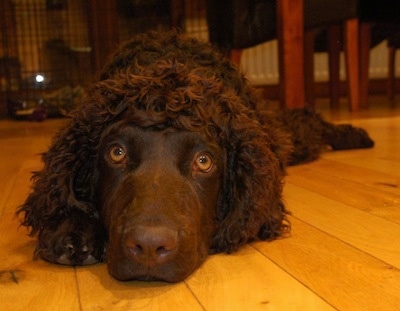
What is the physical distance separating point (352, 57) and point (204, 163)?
4276 millimetres

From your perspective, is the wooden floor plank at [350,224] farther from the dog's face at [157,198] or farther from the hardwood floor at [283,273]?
the dog's face at [157,198]

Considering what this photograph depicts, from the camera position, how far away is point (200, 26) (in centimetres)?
678

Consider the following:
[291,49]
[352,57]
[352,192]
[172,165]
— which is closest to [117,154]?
[172,165]

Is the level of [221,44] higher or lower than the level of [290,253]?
higher

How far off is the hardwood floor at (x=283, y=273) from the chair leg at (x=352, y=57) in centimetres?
322

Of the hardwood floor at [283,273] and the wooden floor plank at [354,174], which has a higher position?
the wooden floor plank at [354,174]

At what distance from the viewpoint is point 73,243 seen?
1.67m

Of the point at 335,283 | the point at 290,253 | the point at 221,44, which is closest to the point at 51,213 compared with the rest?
the point at 290,253

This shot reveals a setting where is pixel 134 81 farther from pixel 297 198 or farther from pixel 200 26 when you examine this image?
pixel 200 26

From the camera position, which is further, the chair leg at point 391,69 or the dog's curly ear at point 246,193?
the chair leg at point 391,69

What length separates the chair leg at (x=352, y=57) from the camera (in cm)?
545

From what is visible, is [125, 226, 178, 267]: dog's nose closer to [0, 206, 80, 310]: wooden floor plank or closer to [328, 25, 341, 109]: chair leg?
[0, 206, 80, 310]: wooden floor plank

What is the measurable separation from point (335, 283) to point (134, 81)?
0.79m

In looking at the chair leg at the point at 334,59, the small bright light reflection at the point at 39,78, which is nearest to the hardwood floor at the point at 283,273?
the chair leg at the point at 334,59
